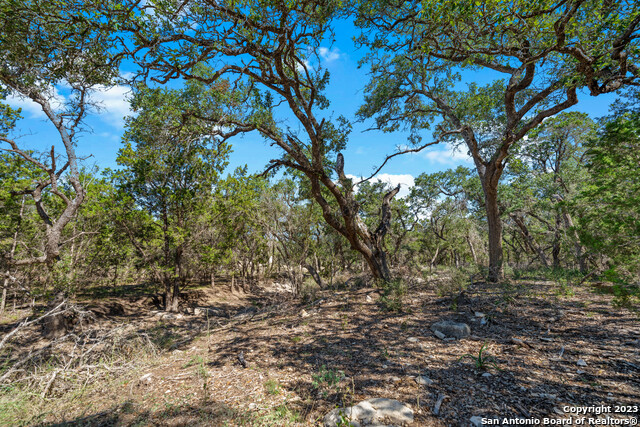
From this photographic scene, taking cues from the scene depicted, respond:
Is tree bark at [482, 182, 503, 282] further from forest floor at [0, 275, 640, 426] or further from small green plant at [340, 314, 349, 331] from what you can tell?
small green plant at [340, 314, 349, 331]

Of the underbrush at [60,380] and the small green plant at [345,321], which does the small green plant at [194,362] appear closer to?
the underbrush at [60,380]

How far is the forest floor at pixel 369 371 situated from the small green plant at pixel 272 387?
0.06ft

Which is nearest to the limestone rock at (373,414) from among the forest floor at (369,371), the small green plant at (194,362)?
the forest floor at (369,371)

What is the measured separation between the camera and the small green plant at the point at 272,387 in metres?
3.28

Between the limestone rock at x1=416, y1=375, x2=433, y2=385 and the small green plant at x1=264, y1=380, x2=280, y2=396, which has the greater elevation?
the limestone rock at x1=416, y1=375, x2=433, y2=385

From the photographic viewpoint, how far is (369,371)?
143 inches

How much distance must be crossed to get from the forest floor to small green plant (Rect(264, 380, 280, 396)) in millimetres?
18

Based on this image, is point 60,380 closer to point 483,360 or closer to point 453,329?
point 483,360

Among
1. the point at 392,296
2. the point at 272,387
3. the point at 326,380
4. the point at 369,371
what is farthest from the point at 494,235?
the point at 272,387

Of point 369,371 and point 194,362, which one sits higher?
point 369,371

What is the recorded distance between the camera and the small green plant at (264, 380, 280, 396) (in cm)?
328

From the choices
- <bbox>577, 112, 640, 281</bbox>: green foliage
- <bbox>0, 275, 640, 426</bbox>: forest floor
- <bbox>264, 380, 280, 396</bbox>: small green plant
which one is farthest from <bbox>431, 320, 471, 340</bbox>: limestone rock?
<bbox>577, 112, 640, 281</bbox>: green foliage

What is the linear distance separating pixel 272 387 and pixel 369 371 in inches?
54.2

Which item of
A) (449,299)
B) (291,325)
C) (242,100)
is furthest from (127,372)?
(449,299)
